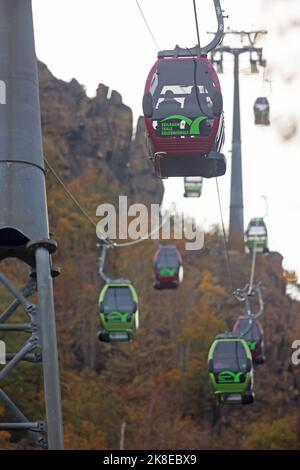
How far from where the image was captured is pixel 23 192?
15211 mm

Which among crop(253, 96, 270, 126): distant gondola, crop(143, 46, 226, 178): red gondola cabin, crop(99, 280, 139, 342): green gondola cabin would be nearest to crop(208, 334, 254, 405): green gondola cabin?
crop(99, 280, 139, 342): green gondola cabin

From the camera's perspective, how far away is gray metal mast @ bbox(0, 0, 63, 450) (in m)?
14.6

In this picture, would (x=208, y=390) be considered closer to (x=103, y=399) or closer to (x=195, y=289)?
(x=103, y=399)

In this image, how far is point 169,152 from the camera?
19953mm

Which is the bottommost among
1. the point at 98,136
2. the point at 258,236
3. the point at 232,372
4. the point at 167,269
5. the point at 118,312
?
the point at 232,372

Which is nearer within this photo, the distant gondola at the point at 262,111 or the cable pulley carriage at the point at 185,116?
the cable pulley carriage at the point at 185,116

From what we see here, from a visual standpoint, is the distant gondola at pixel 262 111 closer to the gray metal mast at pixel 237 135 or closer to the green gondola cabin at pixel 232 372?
the gray metal mast at pixel 237 135

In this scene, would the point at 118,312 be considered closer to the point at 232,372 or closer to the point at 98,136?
the point at 232,372

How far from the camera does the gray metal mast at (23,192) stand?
14.6 m

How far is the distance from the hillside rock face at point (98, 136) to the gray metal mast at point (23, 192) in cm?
7225

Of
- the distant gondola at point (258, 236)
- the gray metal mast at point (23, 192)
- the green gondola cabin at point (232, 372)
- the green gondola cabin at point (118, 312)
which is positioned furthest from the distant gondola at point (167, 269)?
the gray metal mast at point (23, 192)

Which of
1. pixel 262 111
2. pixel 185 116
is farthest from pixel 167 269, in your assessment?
pixel 185 116

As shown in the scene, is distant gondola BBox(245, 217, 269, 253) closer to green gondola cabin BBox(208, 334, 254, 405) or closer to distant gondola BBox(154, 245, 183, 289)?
distant gondola BBox(154, 245, 183, 289)

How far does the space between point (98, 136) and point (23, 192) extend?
7381 centimetres
